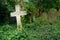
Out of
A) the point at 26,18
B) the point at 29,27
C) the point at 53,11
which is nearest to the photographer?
the point at 29,27

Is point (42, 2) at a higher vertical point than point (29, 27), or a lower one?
higher

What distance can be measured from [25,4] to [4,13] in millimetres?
2093

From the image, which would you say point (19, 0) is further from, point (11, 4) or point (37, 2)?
point (37, 2)

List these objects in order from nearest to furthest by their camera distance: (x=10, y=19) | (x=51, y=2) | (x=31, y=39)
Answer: (x=31, y=39)
(x=51, y=2)
(x=10, y=19)

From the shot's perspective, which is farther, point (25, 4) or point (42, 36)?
point (25, 4)

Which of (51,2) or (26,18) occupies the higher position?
(51,2)

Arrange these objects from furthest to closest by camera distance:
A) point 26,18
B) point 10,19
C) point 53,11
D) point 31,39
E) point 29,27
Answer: point 53,11 → point 10,19 → point 26,18 → point 29,27 → point 31,39

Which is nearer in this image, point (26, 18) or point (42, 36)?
point (42, 36)

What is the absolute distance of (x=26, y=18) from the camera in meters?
13.2

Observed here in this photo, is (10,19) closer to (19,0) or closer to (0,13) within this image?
(0,13)

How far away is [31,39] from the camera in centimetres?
799

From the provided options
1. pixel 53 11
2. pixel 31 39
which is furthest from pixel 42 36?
pixel 53 11

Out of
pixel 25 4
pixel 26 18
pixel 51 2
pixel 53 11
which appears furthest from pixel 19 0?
pixel 53 11

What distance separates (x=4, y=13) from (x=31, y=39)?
7.03m
